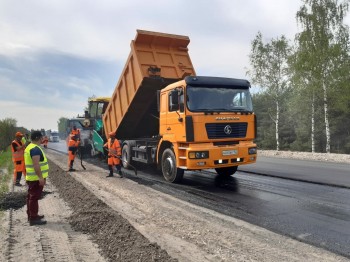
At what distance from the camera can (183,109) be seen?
24.2 ft

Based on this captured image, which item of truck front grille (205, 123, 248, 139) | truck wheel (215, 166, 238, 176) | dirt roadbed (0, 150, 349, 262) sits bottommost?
dirt roadbed (0, 150, 349, 262)

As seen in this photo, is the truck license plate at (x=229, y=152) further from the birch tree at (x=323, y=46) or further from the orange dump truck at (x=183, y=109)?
the birch tree at (x=323, y=46)

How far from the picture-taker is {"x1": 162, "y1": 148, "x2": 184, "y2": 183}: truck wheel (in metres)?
7.91

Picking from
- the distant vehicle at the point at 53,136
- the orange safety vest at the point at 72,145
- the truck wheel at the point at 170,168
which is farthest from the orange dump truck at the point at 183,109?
the distant vehicle at the point at 53,136

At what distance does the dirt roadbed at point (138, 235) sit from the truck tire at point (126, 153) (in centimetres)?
450

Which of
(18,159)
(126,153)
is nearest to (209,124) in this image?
(126,153)

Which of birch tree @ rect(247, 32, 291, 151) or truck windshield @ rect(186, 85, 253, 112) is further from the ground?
birch tree @ rect(247, 32, 291, 151)

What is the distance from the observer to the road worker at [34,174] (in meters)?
4.76

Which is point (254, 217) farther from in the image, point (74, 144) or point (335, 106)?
point (335, 106)

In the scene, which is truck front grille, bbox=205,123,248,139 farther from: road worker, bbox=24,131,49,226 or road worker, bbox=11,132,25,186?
road worker, bbox=11,132,25,186

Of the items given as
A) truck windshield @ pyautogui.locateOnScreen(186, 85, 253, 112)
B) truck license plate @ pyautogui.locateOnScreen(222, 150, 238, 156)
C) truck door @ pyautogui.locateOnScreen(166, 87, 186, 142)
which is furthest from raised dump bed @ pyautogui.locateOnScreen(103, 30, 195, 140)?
truck license plate @ pyautogui.locateOnScreen(222, 150, 238, 156)

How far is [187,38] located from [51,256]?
301 inches

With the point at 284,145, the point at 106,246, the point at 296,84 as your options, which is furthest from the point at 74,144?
the point at 284,145

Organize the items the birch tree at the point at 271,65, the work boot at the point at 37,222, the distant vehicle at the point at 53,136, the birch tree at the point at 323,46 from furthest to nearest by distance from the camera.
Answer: the distant vehicle at the point at 53,136 → the birch tree at the point at 271,65 → the birch tree at the point at 323,46 → the work boot at the point at 37,222
